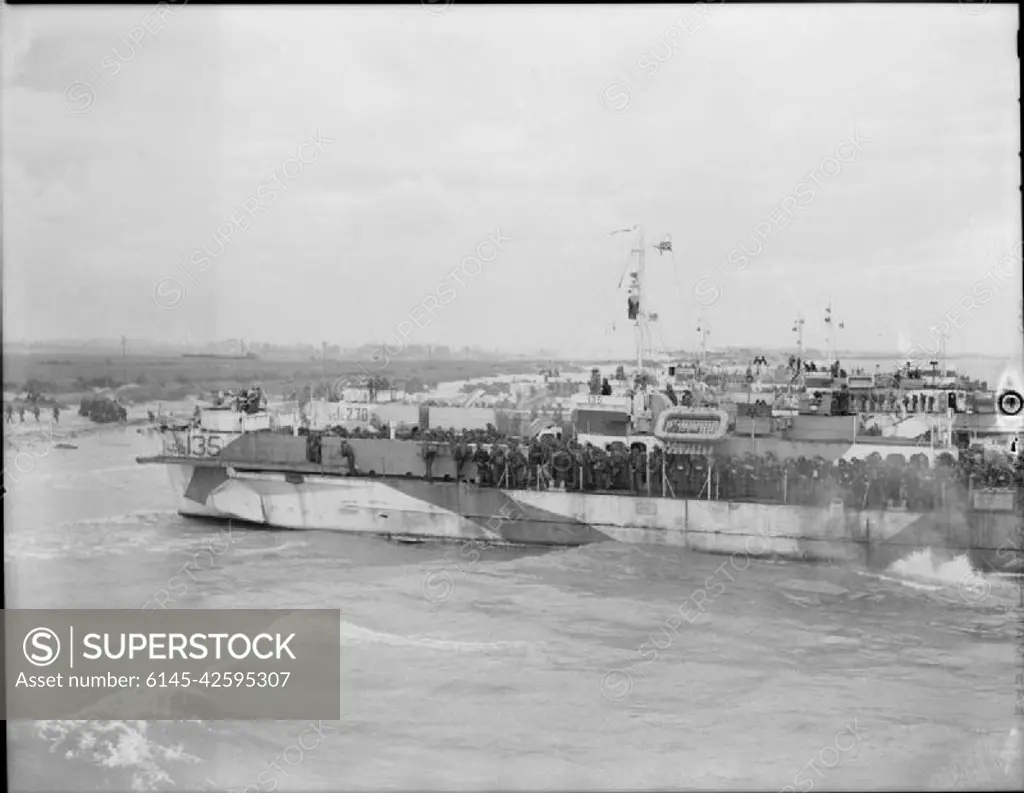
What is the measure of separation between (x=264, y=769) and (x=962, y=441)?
3.35 m

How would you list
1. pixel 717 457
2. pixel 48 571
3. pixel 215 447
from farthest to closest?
pixel 215 447 < pixel 717 457 < pixel 48 571

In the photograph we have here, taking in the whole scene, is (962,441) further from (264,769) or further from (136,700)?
(136,700)

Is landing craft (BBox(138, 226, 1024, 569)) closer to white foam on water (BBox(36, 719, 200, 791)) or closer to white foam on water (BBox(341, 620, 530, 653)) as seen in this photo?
white foam on water (BBox(341, 620, 530, 653))

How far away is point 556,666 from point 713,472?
4.09ft

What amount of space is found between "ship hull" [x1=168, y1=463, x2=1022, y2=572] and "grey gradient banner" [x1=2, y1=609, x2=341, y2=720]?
898 millimetres

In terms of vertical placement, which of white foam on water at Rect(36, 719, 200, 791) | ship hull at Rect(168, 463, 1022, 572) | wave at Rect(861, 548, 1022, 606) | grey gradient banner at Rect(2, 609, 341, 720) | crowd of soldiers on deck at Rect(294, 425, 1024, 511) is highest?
crowd of soldiers on deck at Rect(294, 425, 1024, 511)

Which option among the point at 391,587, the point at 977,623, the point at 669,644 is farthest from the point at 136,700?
the point at 977,623

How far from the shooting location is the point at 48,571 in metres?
3.84

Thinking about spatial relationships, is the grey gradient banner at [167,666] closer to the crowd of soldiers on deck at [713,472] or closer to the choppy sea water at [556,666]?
the choppy sea water at [556,666]

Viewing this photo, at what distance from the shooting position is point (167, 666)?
11.3 ft

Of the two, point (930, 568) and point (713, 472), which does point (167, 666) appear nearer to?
point (713, 472)

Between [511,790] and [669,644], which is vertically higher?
[669,644]

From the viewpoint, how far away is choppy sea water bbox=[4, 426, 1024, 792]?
10.8ft

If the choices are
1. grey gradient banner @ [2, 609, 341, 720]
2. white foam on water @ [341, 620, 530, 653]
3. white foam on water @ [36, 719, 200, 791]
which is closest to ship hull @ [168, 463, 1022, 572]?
white foam on water @ [341, 620, 530, 653]
